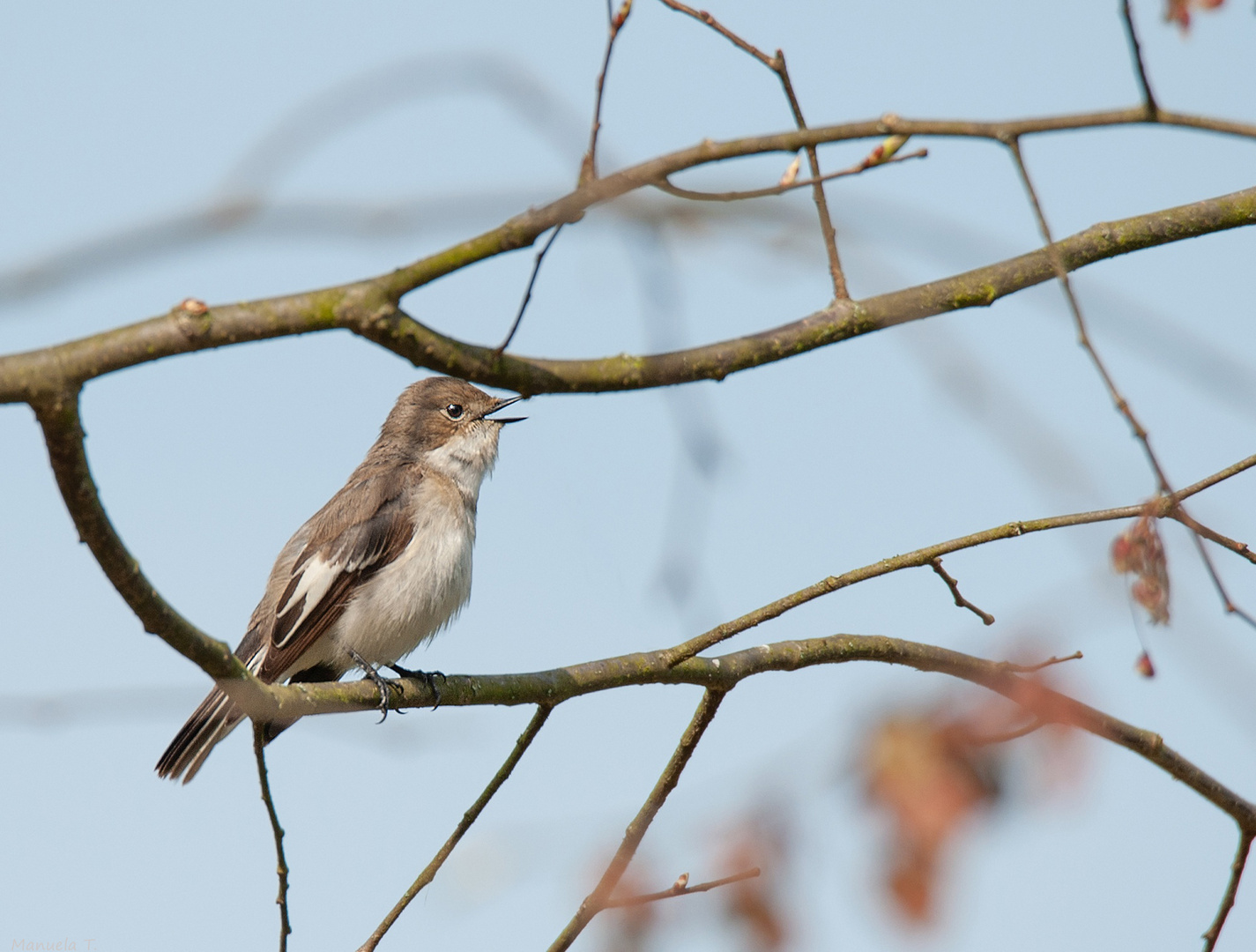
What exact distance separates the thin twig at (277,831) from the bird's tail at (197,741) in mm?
2493

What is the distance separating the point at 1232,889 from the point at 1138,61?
3.04 metres

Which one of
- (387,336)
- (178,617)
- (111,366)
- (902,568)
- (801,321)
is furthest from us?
(902,568)

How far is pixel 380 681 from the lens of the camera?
21.6 feet

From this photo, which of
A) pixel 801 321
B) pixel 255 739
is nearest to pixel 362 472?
pixel 255 739

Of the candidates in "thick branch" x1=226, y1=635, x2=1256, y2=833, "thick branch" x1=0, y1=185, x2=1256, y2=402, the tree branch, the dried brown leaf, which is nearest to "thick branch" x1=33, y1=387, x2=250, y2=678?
"thick branch" x1=0, y1=185, x2=1256, y2=402

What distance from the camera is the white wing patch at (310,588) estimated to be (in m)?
7.18

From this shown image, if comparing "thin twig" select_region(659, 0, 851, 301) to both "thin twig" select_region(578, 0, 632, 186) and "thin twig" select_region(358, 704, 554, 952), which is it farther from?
"thin twig" select_region(358, 704, 554, 952)

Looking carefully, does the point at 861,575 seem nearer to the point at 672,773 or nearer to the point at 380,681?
the point at 672,773

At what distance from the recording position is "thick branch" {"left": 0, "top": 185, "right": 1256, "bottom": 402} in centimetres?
309

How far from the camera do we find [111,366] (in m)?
3.10

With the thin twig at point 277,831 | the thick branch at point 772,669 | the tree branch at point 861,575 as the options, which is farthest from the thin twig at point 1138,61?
the thin twig at point 277,831

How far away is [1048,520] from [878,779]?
6.08 ft

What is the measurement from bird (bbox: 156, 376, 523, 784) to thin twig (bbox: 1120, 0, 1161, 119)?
4882mm

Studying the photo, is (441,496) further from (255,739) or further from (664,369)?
(664,369)
